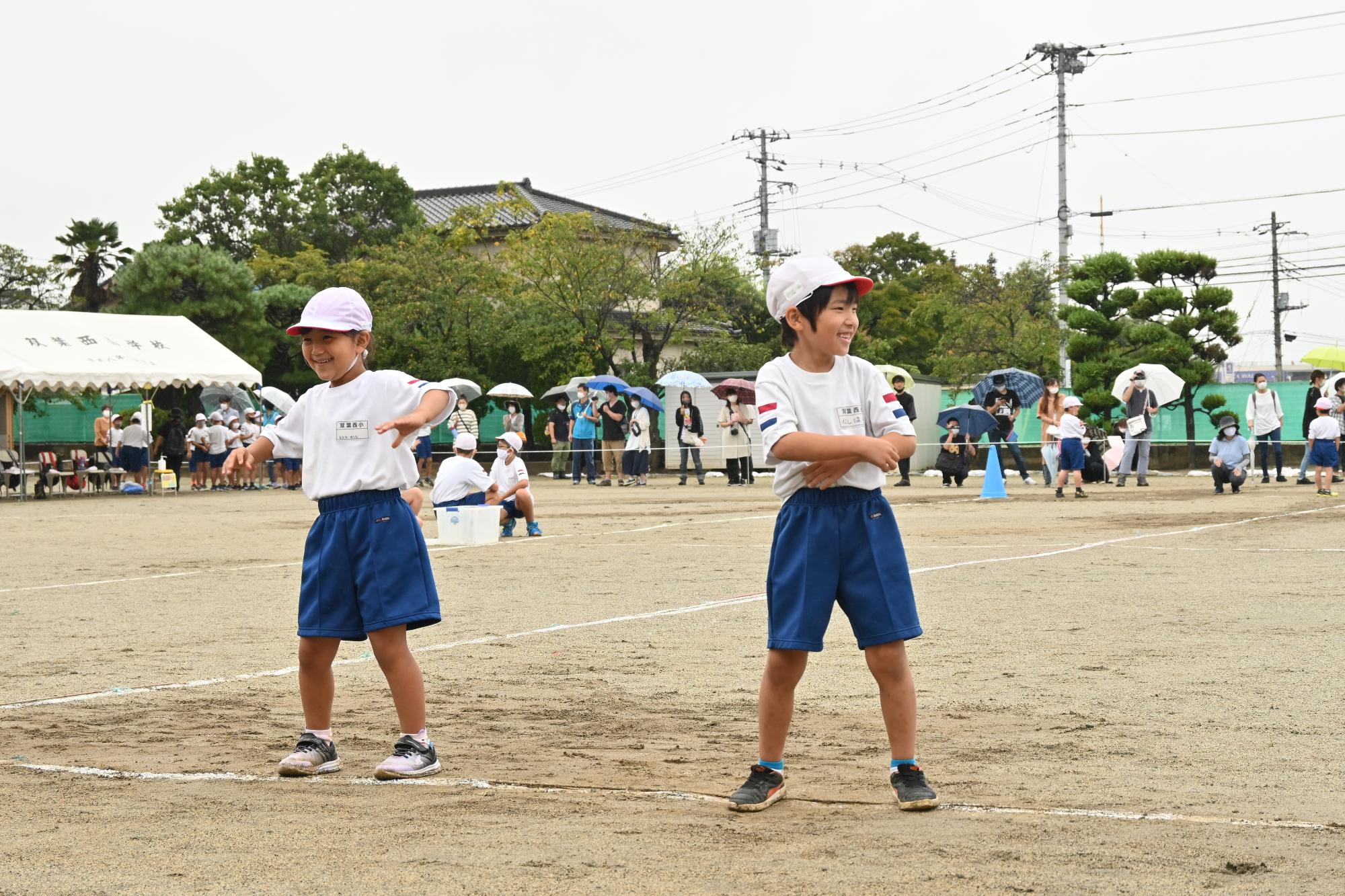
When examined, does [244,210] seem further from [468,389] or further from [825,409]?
[825,409]

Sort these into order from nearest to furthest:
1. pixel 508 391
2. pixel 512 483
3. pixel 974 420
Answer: pixel 512 483, pixel 974 420, pixel 508 391

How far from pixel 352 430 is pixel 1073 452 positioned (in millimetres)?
18333

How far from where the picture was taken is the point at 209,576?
12.7m

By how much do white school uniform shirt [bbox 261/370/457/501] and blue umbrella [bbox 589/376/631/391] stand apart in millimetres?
26359

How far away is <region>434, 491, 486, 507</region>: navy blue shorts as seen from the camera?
1552cm

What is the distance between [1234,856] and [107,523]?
19.2 meters

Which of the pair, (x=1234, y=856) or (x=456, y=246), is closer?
(x=1234, y=856)

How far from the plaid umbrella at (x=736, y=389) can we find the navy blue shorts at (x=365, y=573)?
2354 cm

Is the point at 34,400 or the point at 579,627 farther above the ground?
the point at 34,400

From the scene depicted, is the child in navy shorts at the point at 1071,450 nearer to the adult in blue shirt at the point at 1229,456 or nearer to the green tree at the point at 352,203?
the adult in blue shirt at the point at 1229,456

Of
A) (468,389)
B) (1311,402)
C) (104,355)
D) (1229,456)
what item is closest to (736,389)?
(468,389)

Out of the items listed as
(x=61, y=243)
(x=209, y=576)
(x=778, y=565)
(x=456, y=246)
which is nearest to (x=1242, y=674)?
(x=778, y=565)

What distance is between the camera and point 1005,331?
47.9 meters

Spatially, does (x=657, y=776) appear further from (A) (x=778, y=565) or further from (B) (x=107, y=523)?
(B) (x=107, y=523)
